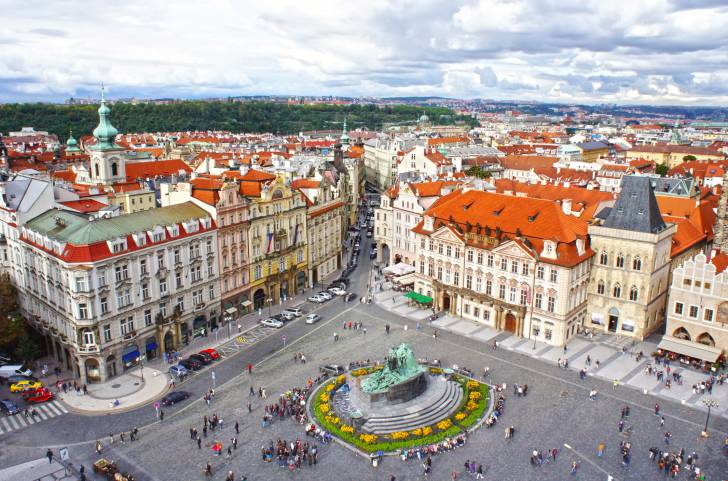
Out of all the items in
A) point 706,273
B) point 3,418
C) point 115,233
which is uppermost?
point 115,233

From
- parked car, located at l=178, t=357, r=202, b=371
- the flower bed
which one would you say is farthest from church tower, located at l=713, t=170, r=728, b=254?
parked car, located at l=178, t=357, r=202, b=371

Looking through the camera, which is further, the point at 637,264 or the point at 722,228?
the point at 722,228

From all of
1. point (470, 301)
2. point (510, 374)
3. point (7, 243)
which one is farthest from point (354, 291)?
point (7, 243)

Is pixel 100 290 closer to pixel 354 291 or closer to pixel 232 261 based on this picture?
pixel 232 261

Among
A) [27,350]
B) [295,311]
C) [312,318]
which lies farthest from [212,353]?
[27,350]

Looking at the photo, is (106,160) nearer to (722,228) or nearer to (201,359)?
(201,359)

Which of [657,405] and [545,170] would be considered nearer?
[657,405]

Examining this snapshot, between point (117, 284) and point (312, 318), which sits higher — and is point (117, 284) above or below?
above
